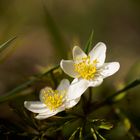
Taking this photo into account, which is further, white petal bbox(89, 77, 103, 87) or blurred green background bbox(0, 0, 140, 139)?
blurred green background bbox(0, 0, 140, 139)

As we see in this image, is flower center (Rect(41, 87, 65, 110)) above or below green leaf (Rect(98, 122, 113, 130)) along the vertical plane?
above

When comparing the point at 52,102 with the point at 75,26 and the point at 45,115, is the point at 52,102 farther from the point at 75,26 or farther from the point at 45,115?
the point at 75,26

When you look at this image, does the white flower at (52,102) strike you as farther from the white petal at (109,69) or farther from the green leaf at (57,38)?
the green leaf at (57,38)

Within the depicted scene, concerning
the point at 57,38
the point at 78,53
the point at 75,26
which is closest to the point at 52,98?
the point at 78,53

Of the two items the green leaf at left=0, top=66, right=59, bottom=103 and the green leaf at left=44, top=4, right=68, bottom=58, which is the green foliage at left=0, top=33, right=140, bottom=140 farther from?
the green leaf at left=44, top=4, right=68, bottom=58

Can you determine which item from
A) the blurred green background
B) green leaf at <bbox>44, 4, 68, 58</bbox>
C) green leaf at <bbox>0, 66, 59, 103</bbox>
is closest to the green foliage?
green leaf at <bbox>0, 66, 59, 103</bbox>

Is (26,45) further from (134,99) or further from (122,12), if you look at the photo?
(134,99)
